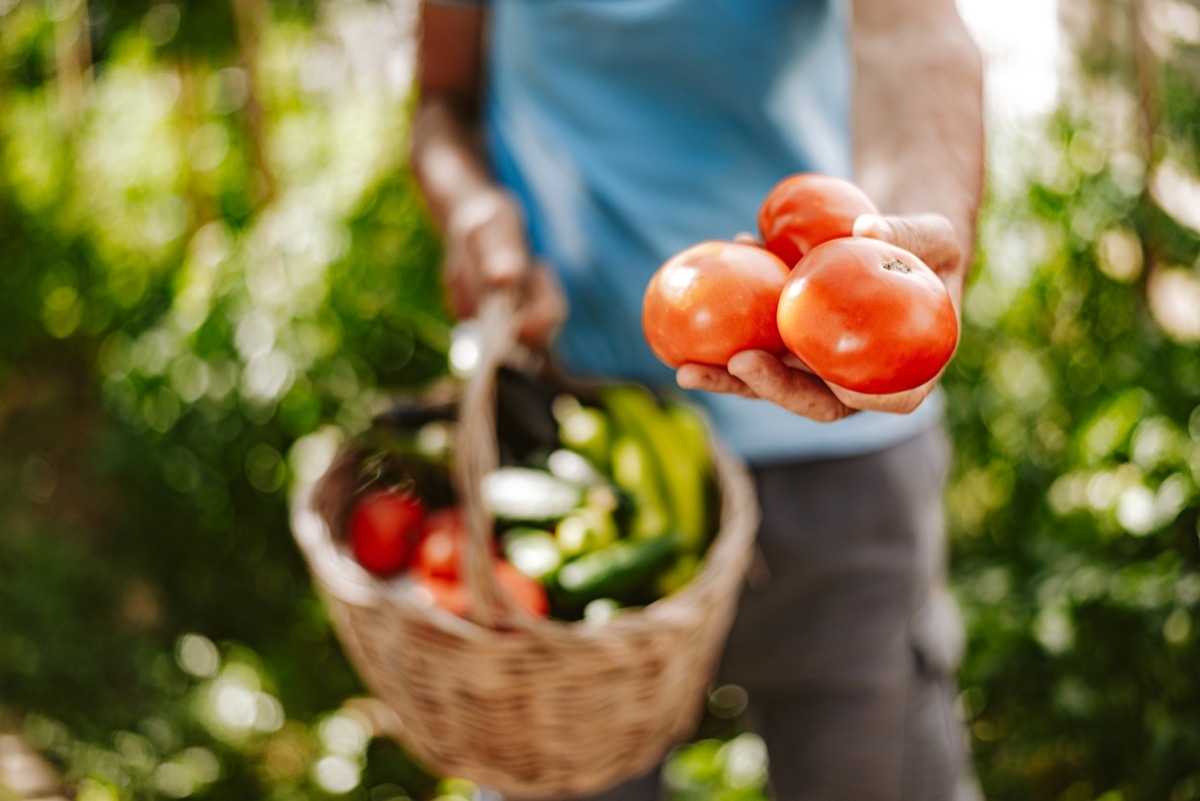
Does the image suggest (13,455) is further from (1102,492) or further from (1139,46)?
(1139,46)

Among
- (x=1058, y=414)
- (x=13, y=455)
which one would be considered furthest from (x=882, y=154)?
(x=13, y=455)

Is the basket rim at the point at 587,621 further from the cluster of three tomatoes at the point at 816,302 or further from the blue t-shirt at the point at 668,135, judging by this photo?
the cluster of three tomatoes at the point at 816,302

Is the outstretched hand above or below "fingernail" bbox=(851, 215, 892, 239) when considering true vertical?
below

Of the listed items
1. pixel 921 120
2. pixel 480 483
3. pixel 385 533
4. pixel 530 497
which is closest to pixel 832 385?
pixel 921 120

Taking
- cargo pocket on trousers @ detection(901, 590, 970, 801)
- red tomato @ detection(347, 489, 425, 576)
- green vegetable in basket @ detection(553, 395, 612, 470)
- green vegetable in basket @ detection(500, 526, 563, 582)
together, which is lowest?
cargo pocket on trousers @ detection(901, 590, 970, 801)

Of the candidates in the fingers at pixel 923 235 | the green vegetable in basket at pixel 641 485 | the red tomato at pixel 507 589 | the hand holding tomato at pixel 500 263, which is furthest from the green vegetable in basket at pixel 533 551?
the fingers at pixel 923 235

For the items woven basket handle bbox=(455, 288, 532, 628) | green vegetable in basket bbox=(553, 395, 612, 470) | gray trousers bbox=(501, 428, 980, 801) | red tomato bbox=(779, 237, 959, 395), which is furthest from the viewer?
green vegetable in basket bbox=(553, 395, 612, 470)

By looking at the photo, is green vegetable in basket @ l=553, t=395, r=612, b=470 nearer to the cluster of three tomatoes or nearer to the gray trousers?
the gray trousers

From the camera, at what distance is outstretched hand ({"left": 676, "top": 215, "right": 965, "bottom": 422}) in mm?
872

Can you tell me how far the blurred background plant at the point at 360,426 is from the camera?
85.4 inches

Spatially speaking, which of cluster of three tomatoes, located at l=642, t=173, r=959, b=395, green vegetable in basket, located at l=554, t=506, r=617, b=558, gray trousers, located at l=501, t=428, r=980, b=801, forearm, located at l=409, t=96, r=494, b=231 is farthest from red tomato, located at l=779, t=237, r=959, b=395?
forearm, located at l=409, t=96, r=494, b=231

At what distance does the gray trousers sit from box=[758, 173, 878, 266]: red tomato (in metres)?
0.50

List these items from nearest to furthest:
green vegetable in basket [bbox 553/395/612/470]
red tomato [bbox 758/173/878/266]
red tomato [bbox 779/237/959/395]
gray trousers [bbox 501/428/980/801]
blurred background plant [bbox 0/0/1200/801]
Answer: red tomato [bbox 779/237/959/395] < red tomato [bbox 758/173/878/266] < gray trousers [bbox 501/428/980/801] < green vegetable in basket [bbox 553/395/612/470] < blurred background plant [bbox 0/0/1200/801]

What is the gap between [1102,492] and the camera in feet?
7.64
